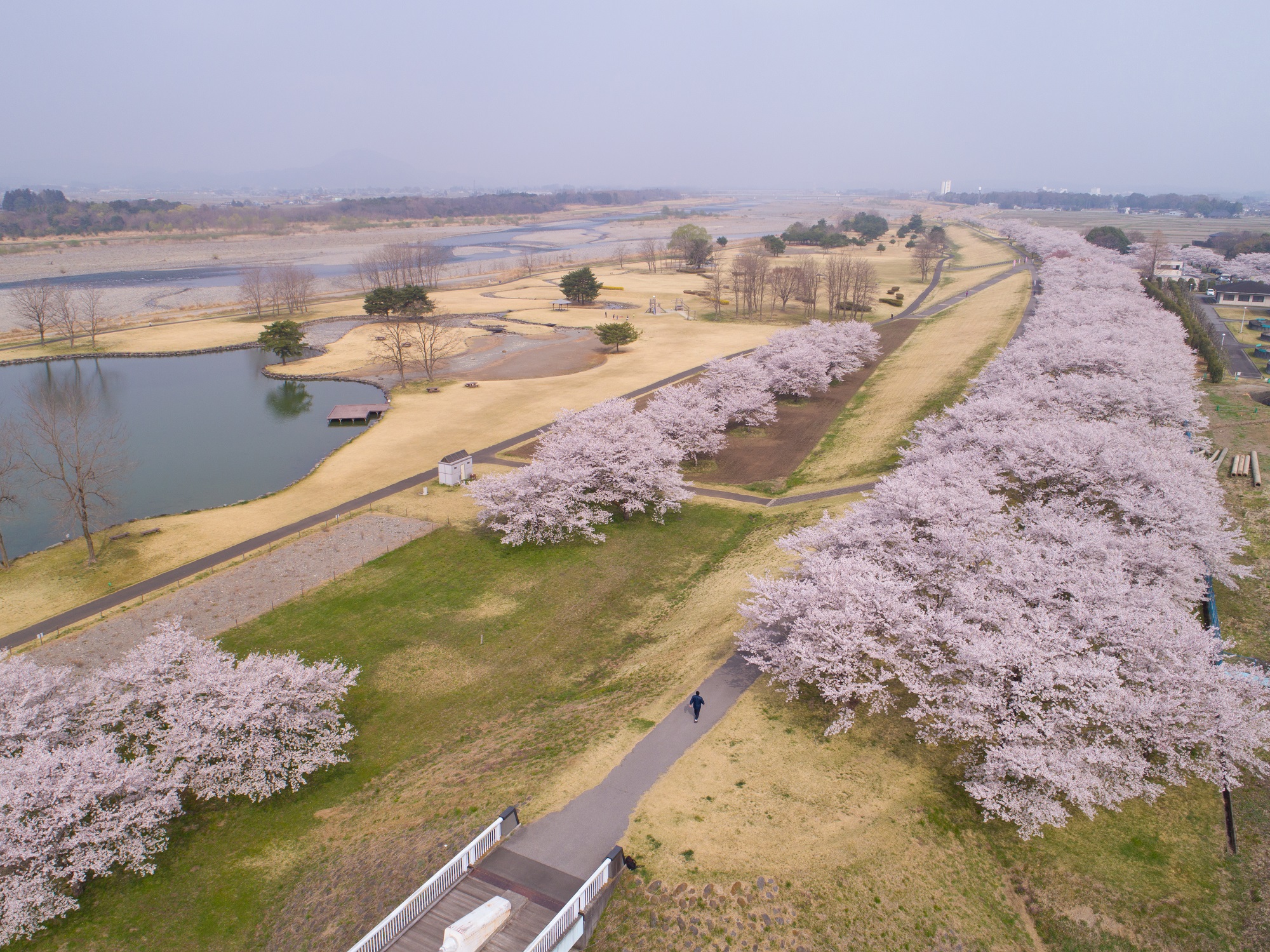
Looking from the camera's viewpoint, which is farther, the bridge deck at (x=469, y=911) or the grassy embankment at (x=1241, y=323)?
the grassy embankment at (x=1241, y=323)

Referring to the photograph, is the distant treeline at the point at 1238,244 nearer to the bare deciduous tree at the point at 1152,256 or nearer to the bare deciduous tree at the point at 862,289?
the bare deciduous tree at the point at 1152,256

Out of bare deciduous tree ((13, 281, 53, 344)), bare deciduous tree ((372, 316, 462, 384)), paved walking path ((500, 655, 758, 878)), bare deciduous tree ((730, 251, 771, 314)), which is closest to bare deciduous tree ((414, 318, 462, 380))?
bare deciduous tree ((372, 316, 462, 384))

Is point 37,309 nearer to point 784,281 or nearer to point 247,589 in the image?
point 247,589

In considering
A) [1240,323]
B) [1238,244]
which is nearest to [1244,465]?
[1240,323]

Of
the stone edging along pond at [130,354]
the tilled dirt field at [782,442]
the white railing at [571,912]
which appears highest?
the stone edging along pond at [130,354]

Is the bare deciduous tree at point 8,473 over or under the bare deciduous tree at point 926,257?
under

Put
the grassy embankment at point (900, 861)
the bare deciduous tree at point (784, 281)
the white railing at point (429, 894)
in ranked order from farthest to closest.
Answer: the bare deciduous tree at point (784, 281), the grassy embankment at point (900, 861), the white railing at point (429, 894)

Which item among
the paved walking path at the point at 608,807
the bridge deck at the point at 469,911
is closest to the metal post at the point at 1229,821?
the paved walking path at the point at 608,807

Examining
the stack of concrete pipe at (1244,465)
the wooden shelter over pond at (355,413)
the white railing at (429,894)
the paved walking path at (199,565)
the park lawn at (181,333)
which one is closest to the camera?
the white railing at (429,894)
